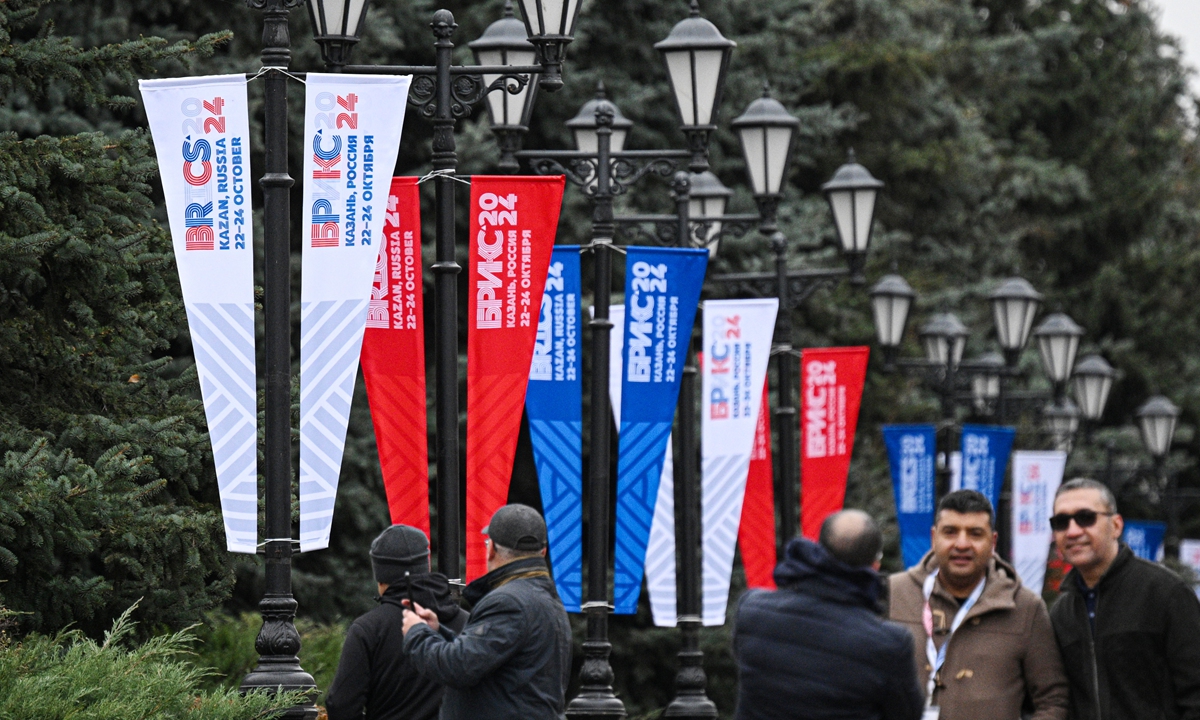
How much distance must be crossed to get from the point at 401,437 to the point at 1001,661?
478cm

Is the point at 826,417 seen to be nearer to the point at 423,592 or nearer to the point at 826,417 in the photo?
the point at 826,417

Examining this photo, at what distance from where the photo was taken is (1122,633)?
6973 millimetres

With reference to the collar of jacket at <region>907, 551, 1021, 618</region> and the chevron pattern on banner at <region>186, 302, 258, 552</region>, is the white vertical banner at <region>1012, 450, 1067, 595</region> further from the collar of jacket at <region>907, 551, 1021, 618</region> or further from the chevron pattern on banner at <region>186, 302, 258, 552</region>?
the collar of jacket at <region>907, 551, 1021, 618</region>

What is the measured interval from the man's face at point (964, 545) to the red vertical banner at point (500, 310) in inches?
194

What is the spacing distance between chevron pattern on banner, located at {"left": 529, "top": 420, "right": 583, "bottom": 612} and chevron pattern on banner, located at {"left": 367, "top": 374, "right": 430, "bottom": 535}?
7.78ft

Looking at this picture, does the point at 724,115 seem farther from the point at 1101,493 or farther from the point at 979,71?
the point at 1101,493

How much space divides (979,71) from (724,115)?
16892mm

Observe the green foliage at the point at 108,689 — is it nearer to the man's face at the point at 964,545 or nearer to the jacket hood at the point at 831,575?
the jacket hood at the point at 831,575

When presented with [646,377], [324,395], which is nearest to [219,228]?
[324,395]

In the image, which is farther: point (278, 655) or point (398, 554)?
point (278, 655)

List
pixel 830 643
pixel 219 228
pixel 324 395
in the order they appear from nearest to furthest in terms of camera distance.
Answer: pixel 830 643 → pixel 219 228 → pixel 324 395

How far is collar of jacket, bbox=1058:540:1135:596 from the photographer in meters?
7.10

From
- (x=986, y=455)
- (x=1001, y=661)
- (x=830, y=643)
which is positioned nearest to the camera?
(x=830, y=643)

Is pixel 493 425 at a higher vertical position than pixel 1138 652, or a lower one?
higher
